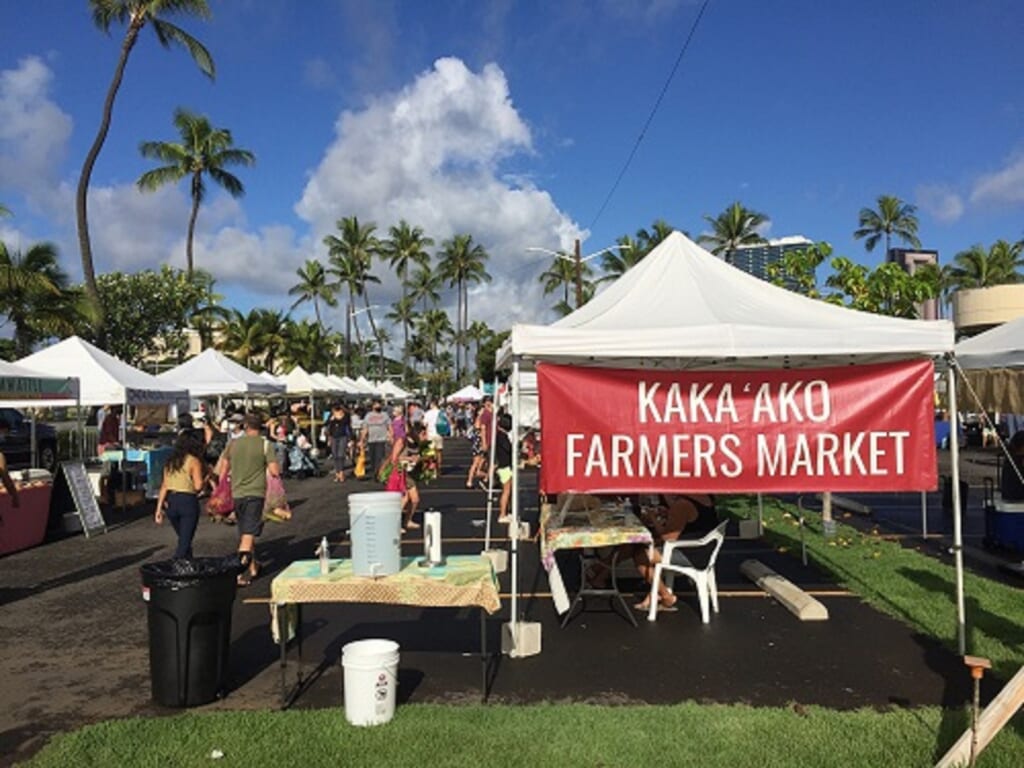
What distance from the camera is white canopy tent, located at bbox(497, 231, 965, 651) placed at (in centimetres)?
595

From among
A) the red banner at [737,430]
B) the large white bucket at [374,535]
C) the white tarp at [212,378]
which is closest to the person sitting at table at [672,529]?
the red banner at [737,430]

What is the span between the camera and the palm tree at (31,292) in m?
24.7

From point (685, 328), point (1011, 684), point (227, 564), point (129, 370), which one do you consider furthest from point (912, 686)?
point (129, 370)

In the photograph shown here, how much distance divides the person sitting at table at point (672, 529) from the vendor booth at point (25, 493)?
330 inches

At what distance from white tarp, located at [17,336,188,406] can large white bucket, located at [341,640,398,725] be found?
11845 millimetres

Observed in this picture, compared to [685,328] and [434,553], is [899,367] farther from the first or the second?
[434,553]

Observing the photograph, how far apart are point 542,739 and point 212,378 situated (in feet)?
62.7

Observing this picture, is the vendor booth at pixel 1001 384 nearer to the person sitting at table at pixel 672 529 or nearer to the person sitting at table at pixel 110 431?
the person sitting at table at pixel 672 529

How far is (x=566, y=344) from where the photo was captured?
600 centimetres

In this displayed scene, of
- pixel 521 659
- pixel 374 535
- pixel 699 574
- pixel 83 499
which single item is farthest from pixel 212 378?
pixel 374 535

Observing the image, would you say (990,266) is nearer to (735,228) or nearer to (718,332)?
(735,228)

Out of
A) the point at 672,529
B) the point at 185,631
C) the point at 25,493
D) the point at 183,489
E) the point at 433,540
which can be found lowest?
the point at 185,631

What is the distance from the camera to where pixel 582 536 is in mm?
6867

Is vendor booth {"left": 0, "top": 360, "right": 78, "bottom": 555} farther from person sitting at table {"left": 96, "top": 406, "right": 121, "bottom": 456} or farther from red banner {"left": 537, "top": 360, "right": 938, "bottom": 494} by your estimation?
red banner {"left": 537, "top": 360, "right": 938, "bottom": 494}
